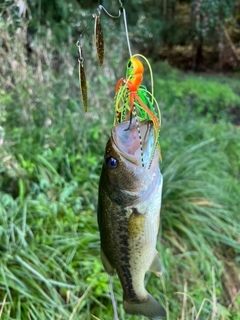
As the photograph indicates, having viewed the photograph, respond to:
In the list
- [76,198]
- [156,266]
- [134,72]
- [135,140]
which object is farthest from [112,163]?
[76,198]

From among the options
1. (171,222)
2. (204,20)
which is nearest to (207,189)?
(171,222)

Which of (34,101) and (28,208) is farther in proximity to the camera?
(34,101)

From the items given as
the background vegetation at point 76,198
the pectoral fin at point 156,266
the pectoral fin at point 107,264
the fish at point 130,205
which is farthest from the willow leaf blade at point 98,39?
the background vegetation at point 76,198

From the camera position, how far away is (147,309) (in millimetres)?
1228

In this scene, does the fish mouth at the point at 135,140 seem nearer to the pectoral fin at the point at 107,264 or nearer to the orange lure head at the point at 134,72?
the orange lure head at the point at 134,72

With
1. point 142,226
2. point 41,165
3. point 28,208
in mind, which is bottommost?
point 28,208

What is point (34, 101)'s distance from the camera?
310cm

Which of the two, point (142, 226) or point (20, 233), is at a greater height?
point (142, 226)

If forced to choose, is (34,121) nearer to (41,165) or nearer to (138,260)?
(41,165)

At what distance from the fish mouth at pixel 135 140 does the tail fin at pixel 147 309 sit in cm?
59

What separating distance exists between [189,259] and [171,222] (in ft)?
1.01

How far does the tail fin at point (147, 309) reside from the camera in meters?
1.21

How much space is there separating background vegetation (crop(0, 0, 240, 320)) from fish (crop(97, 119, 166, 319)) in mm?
878

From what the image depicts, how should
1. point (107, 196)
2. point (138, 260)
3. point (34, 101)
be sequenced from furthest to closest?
1. point (34, 101)
2. point (138, 260)
3. point (107, 196)
